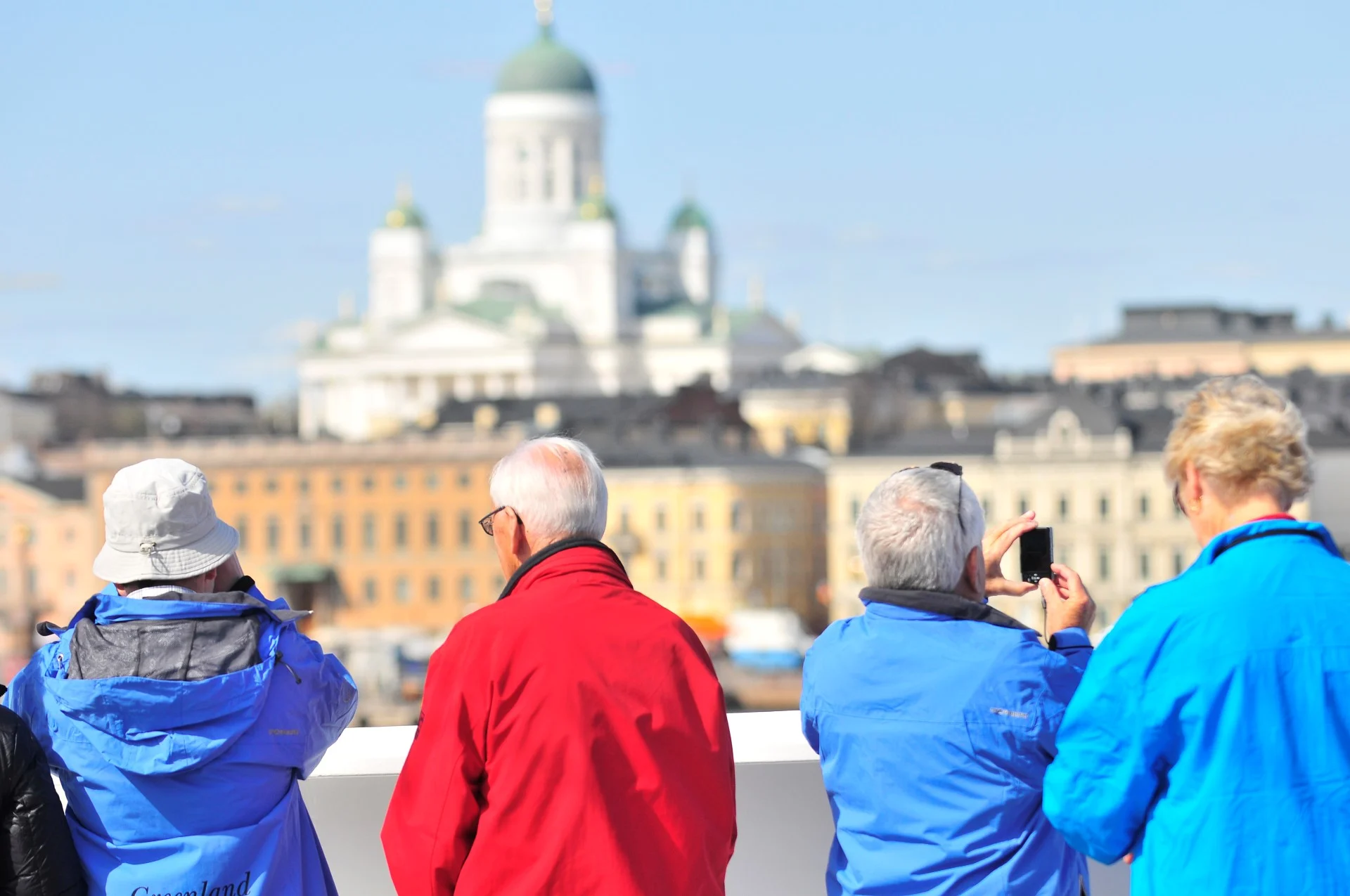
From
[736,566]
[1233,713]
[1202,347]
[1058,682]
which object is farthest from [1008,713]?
[1202,347]

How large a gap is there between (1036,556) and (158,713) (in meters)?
1.05

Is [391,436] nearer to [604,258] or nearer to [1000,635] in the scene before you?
[604,258]

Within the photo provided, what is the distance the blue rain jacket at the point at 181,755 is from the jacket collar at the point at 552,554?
24 cm

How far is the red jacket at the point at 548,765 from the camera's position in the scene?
8.54ft

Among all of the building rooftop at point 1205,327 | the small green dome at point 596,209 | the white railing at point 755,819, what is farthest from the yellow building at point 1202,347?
the white railing at point 755,819

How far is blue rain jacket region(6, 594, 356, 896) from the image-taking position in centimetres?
263

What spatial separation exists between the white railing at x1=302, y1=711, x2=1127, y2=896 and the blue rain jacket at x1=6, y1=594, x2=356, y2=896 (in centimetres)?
64

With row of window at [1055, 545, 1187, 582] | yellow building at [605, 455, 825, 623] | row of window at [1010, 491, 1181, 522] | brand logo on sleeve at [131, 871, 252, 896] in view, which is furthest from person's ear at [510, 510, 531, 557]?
yellow building at [605, 455, 825, 623]

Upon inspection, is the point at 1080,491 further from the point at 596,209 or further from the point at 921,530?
the point at 921,530

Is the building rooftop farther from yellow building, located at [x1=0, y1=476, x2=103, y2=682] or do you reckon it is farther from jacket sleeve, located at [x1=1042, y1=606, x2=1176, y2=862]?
jacket sleeve, located at [x1=1042, y1=606, x2=1176, y2=862]

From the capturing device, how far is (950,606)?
278cm

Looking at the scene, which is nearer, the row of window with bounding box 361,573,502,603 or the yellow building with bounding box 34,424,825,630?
the yellow building with bounding box 34,424,825,630

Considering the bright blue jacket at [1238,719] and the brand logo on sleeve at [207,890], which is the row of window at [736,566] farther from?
the bright blue jacket at [1238,719]

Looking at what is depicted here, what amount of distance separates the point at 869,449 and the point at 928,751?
46.5 m
